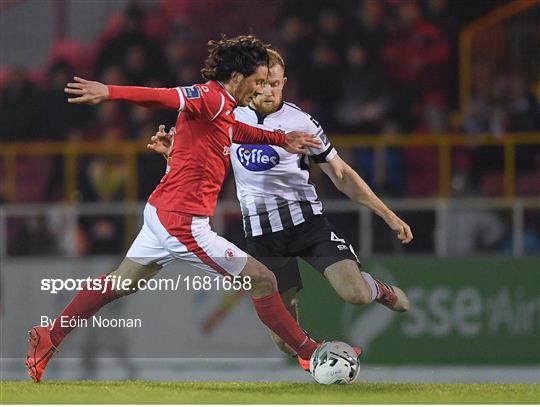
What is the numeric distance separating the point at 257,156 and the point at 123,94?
165 cm

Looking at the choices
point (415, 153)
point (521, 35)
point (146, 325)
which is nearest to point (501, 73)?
point (521, 35)

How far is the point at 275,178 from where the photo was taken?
25.7ft

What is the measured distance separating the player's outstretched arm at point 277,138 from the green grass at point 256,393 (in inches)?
50.1

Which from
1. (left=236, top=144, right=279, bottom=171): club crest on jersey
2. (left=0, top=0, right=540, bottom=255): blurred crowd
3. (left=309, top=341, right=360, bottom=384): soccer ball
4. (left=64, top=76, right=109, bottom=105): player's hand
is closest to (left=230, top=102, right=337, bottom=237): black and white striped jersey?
(left=236, top=144, right=279, bottom=171): club crest on jersey

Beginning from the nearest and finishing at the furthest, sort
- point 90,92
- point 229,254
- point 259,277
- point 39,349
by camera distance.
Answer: point 90,92 < point 229,254 < point 259,277 < point 39,349

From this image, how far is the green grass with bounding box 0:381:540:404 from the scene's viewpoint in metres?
6.64

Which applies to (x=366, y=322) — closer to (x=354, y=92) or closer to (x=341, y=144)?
(x=341, y=144)

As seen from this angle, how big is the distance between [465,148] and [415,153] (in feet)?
1.61

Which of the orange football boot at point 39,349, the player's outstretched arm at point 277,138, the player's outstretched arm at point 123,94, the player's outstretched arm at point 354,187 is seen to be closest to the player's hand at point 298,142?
the player's outstretched arm at point 277,138

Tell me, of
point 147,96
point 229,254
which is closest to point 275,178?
point 229,254

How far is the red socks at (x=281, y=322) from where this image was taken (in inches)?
281

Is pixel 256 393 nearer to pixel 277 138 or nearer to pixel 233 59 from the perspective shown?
pixel 277 138

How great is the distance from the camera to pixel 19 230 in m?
12.6

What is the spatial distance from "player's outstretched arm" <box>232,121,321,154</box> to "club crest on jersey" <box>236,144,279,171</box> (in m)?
0.57
